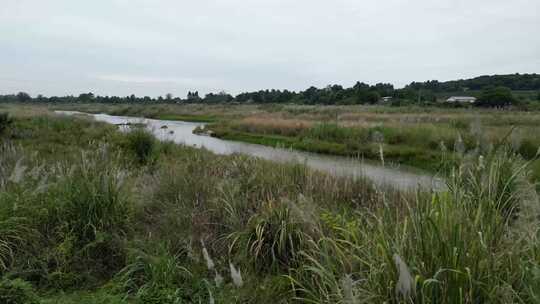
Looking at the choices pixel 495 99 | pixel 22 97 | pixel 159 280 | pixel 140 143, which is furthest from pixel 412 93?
pixel 22 97

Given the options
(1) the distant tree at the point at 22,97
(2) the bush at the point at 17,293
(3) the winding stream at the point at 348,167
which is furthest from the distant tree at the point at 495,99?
(1) the distant tree at the point at 22,97

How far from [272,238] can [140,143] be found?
844 centimetres

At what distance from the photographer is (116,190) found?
389 cm

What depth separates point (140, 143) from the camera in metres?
10.8

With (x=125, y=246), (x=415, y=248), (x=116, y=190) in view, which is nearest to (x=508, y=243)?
(x=415, y=248)

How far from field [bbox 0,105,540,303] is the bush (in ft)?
0.04

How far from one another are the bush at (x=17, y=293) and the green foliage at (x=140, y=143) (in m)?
7.96

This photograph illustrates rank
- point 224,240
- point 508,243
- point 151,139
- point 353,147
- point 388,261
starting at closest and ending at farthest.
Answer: point 388,261 → point 508,243 → point 224,240 → point 151,139 → point 353,147

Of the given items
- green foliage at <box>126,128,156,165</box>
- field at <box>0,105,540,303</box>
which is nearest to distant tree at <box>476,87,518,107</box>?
green foliage at <box>126,128,156,165</box>

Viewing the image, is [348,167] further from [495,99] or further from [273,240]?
[495,99]

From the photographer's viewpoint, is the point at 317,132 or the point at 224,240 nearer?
the point at 224,240

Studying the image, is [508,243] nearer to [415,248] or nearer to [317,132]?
[415,248]

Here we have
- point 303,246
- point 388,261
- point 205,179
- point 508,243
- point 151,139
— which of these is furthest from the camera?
point 151,139

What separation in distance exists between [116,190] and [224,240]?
4.36ft
